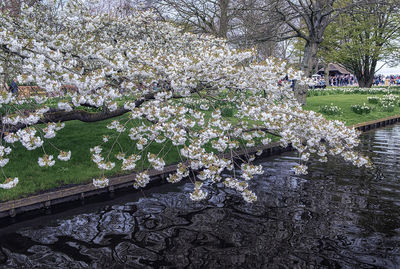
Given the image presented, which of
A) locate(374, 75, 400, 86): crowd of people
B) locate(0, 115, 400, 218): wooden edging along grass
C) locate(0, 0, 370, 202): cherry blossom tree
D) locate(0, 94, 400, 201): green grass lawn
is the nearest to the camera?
locate(0, 0, 370, 202): cherry blossom tree

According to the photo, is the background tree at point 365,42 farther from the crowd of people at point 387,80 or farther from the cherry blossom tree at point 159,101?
the cherry blossom tree at point 159,101

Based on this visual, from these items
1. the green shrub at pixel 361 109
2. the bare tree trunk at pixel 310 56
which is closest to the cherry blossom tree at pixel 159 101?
the bare tree trunk at pixel 310 56

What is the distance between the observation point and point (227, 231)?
237 inches

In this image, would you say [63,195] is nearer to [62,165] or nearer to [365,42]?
[62,165]

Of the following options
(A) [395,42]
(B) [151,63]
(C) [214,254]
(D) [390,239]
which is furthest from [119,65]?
(A) [395,42]

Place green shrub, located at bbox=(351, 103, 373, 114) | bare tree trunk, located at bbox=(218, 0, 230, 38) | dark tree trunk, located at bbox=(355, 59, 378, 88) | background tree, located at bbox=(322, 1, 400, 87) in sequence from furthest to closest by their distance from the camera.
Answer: dark tree trunk, located at bbox=(355, 59, 378, 88) < background tree, located at bbox=(322, 1, 400, 87) < bare tree trunk, located at bbox=(218, 0, 230, 38) < green shrub, located at bbox=(351, 103, 373, 114)

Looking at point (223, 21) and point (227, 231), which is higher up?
point (223, 21)

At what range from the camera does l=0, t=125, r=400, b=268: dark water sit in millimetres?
5137

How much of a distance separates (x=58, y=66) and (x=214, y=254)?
4.20 meters

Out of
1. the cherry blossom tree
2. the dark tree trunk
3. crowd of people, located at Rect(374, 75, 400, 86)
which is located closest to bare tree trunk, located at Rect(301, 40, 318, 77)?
the cherry blossom tree

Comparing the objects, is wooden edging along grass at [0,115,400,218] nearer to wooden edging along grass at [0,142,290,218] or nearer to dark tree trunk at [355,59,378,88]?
wooden edging along grass at [0,142,290,218]

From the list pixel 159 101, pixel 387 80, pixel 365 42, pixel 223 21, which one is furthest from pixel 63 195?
pixel 387 80

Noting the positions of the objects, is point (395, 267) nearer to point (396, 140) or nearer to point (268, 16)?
point (396, 140)

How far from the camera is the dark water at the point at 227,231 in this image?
5.14 m
